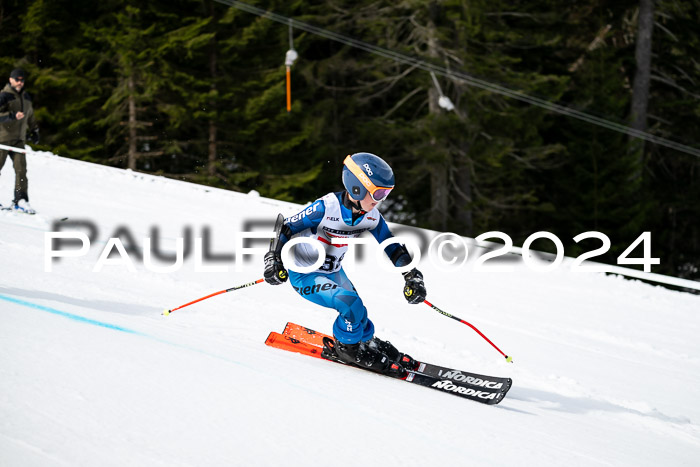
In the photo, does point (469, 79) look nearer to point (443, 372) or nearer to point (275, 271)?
point (443, 372)

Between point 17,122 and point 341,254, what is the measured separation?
569 cm

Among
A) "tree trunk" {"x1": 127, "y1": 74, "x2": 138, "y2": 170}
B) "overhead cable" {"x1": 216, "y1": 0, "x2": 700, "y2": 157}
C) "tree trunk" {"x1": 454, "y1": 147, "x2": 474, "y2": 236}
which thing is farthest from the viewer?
"tree trunk" {"x1": 454, "y1": 147, "x2": 474, "y2": 236}

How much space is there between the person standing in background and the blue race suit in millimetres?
5300

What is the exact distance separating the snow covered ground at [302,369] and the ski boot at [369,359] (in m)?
0.10

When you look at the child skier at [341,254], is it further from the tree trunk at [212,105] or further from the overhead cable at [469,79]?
the tree trunk at [212,105]

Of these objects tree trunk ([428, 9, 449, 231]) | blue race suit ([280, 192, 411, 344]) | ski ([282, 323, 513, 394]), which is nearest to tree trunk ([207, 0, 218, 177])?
tree trunk ([428, 9, 449, 231])

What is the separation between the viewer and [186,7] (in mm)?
19438

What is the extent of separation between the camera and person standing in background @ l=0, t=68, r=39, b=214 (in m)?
8.47

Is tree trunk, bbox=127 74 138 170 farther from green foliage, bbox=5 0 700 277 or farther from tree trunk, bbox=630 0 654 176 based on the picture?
tree trunk, bbox=630 0 654 176

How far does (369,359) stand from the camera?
16.3ft

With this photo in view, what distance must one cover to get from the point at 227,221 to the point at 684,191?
19043mm

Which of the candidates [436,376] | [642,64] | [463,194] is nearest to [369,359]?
[436,376]

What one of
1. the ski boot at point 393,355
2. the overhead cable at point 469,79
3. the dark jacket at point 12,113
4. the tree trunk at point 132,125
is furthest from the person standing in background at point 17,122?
the tree trunk at point 132,125

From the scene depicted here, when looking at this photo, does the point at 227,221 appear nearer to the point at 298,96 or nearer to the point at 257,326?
the point at 257,326
